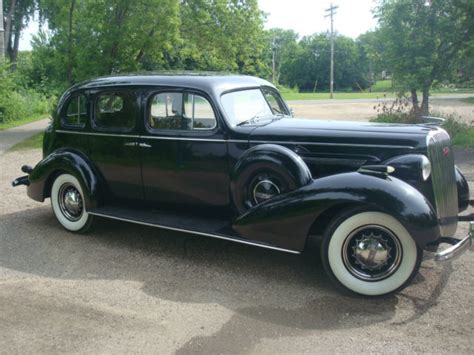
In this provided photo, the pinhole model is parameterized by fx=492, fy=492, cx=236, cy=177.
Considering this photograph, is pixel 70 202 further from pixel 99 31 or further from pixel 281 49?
pixel 281 49

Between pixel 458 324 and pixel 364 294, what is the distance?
0.73 meters

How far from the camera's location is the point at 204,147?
16.6ft

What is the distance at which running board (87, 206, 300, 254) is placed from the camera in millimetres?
4707

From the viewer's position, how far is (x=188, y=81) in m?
5.23

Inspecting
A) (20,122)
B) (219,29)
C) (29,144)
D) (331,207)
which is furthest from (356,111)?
(331,207)

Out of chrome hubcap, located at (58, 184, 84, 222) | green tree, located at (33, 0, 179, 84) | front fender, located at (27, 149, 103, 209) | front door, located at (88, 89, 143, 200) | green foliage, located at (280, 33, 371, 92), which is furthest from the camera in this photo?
green foliage, located at (280, 33, 371, 92)

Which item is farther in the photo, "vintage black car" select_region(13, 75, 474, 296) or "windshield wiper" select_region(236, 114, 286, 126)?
"windshield wiper" select_region(236, 114, 286, 126)

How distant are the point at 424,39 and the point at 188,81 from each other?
10021mm

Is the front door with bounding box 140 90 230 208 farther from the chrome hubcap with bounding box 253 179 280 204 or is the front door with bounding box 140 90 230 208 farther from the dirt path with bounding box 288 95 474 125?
the dirt path with bounding box 288 95 474 125

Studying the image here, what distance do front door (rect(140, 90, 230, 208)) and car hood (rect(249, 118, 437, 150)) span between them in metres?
0.49

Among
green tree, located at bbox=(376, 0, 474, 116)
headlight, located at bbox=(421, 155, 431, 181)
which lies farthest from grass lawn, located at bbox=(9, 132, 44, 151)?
headlight, located at bbox=(421, 155, 431, 181)

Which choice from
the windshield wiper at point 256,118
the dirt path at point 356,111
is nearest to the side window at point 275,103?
the windshield wiper at point 256,118

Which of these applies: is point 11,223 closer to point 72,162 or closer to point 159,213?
point 72,162

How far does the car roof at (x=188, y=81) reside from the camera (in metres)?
5.14
